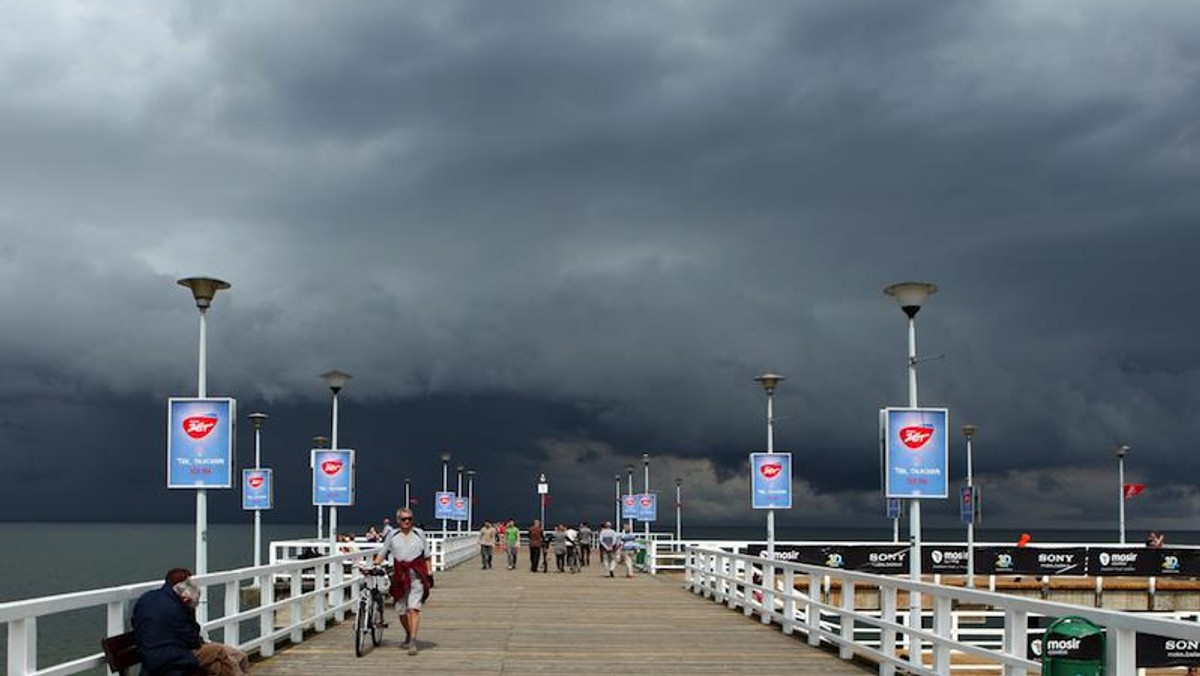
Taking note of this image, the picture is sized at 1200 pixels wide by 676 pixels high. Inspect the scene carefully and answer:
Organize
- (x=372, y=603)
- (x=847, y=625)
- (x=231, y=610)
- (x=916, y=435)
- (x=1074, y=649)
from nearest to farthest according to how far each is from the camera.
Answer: (x=1074, y=649), (x=231, y=610), (x=847, y=625), (x=372, y=603), (x=916, y=435)

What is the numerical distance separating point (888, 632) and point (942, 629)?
1.89 metres

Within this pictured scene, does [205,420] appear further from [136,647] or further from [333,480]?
[333,480]

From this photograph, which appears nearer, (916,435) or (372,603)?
(372,603)

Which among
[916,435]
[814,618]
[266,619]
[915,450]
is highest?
[916,435]

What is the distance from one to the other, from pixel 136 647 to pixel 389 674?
4718 mm

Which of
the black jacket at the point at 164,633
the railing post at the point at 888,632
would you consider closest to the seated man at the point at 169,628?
the black jacket at the point at 164,633

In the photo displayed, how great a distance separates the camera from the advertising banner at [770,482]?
1325 inches

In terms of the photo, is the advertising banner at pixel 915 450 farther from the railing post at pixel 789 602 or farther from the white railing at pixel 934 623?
the white railing at pixel 934 623

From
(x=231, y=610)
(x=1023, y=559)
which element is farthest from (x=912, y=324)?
(x=1023, y=559)

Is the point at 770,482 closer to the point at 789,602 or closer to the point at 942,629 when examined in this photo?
the point at 789,602

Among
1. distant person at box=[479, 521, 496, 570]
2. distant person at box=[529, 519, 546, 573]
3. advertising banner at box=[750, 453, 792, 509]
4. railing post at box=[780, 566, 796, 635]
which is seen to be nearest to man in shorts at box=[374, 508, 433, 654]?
railing post at box=[780, 566, 796, 635]

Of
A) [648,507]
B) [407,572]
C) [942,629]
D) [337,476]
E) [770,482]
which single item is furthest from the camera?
[648,507]

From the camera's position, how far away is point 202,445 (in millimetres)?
20375

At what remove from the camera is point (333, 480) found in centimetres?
3828
